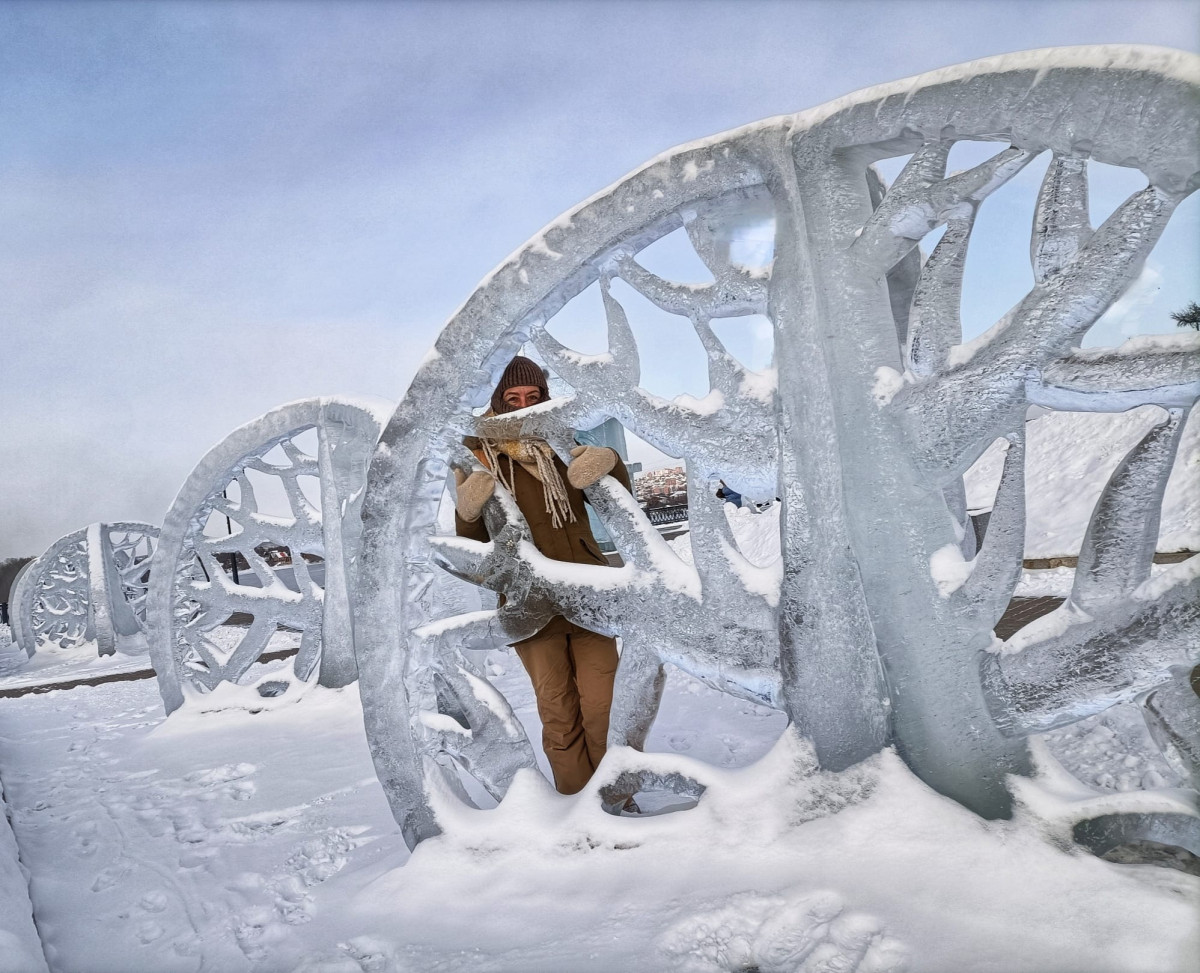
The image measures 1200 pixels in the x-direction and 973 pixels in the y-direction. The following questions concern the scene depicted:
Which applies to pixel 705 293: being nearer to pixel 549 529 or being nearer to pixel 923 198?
pixel 923 198

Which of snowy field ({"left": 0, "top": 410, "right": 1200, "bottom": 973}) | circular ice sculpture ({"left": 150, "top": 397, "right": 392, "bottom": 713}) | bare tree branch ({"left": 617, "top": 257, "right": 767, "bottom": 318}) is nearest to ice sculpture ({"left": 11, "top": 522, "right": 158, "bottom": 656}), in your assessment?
circular ice sculpture ({"left": 150, "top": 397, "right": 392, "bottom": 713})

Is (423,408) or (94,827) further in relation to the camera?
(94,827)

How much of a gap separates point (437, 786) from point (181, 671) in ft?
13.8

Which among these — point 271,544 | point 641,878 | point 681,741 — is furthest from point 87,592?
point 641,878

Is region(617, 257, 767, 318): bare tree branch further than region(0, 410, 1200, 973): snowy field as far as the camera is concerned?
Yes

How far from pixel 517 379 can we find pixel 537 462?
0.47 m

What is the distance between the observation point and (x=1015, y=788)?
5.25 feet

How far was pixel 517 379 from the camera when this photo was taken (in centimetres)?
266

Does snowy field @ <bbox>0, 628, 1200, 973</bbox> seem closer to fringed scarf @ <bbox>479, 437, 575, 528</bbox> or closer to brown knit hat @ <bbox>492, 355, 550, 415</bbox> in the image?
fringed scarf @ <bbox>479, 437, 575, 528</bbox>

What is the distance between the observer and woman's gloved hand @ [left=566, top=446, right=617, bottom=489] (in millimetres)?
2117

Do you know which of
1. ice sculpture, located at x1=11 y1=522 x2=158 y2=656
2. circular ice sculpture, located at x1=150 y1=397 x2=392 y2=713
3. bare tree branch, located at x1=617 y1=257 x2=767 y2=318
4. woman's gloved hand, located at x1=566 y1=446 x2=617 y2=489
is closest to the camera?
bare tree branch, located at x1=617 y1=257 x2=767 y2=318

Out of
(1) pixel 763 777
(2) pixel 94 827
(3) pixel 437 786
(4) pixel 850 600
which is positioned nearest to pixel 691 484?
(4) pixel 850 600

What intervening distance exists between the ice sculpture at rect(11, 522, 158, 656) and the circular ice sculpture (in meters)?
6.00

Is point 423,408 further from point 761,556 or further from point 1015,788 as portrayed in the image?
point 761,556
